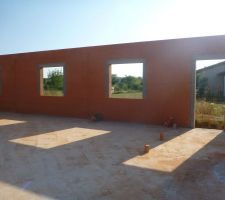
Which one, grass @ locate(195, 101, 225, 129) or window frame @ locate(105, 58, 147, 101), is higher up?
window frame @ locate(105, 58, 147, 101)

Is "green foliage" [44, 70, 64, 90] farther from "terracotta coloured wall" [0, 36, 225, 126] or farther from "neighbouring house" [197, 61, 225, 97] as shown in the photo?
"neighbouring house" [197, 61, 225, 97]

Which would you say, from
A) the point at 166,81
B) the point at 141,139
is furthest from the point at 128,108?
the point at 141,139

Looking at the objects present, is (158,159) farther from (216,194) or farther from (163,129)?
(163,129)

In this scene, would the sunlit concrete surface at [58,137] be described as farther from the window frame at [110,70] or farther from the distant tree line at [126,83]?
the distant tree line at [126,83]

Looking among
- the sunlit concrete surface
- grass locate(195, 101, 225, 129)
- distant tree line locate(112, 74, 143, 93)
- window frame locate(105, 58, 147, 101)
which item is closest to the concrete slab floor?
the sunlit concrete surface

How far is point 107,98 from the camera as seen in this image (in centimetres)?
848

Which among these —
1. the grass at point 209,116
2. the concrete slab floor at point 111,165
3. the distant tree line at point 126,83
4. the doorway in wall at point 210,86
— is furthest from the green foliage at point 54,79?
the grass at point 209,116

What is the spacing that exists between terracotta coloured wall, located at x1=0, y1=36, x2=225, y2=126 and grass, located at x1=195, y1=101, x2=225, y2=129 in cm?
74

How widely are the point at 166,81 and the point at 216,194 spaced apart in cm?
482

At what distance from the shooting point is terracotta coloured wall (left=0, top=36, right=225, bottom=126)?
23.2 feet

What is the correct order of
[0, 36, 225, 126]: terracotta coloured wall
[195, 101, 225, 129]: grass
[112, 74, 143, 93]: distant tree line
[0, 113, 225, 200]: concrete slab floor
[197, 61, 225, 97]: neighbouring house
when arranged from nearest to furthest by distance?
[0, 113, 225, 200]: concrete slab floor < [0, 36, 225, 126]: terracotta coloured wall < [195, 101, 225, 129]: grass < [197, 61, 225, 97]: neighbouring house < [112, 74, 143, 93]: distant tree line

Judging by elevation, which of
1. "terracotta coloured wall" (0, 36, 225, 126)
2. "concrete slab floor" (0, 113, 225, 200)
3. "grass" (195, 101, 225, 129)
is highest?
"terracotta coloured wall" (0, 36, 225, 126)

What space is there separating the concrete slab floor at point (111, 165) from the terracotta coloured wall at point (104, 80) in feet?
4.12

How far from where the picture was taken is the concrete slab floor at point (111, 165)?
9.80 feet
